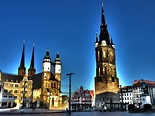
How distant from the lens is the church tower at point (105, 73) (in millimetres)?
95250

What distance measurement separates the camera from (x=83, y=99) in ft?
449

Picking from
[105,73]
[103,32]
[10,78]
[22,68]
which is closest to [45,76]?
[10,78]

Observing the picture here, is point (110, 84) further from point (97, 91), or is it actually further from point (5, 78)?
point (5, 78)

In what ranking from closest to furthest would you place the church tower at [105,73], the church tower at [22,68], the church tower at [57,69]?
the church tower at [105,73] < the church tower at [57,69] < the church tower at [22,68]

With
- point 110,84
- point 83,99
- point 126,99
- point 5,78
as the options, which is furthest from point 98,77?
point 5,78

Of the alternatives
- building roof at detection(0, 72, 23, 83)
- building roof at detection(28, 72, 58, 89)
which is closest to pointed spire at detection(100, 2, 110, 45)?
building roof at detection(28, 72, 58, 89)

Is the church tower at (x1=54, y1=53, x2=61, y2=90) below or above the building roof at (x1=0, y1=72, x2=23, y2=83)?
above

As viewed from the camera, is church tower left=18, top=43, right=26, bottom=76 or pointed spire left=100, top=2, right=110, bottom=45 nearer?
pointed spire left=100, top=2, right=110, bottom=45

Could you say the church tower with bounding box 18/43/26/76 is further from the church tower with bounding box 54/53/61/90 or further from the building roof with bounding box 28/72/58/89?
the church tower with bounding box 54/53/61/90

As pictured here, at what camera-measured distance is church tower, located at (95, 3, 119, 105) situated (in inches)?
3750

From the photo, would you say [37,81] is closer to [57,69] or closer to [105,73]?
[57,69]

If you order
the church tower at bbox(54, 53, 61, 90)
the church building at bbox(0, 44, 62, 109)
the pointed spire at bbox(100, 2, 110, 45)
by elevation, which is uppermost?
the pointed spire at bbox(100, 2, 110, 45)

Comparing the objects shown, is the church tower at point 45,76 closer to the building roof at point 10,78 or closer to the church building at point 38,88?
the church building at point 38,88

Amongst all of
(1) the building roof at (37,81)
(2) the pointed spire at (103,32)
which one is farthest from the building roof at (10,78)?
(2) the pointed spire at (103,32)
